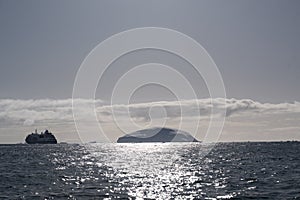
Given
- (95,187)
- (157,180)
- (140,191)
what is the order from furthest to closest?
(157,180) → (95,187) → (140,191)

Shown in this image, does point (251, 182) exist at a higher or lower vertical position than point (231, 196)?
higher

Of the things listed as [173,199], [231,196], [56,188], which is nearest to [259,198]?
[231,196]

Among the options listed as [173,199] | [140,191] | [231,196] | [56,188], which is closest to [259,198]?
[231,196]

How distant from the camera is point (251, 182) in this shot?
61156mm

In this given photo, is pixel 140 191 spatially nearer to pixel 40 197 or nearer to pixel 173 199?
pixel 173 199

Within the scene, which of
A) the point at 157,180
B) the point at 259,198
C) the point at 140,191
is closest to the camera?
the point at 259,198

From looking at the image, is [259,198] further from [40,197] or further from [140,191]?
[40,197]

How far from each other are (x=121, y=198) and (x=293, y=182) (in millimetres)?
26428

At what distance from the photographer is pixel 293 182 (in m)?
59.6

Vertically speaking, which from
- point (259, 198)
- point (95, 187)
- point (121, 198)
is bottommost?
point (259, 198)

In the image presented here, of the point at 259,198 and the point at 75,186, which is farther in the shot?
the point at 75,186

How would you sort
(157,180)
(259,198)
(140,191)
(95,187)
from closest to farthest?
(259,198)
(140,191)
(95,187)
(157,180)

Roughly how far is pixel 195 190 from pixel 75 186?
661 inches

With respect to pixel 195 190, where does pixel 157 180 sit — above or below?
above
